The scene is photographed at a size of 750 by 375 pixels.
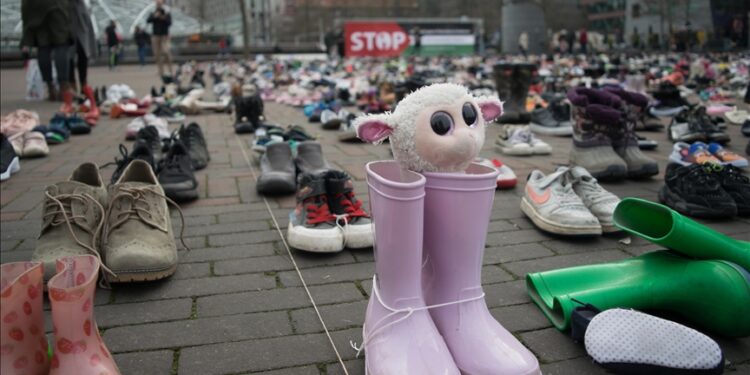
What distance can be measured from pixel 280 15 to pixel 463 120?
7811 centimetres

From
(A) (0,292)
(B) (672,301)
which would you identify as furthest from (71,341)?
(B) (672,301)

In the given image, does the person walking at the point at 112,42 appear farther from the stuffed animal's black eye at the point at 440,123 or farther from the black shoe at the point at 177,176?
the stuffed animal's black eye at the point at 440,123

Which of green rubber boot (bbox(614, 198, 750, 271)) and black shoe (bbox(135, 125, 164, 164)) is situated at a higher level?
black shoe (bbox(135, 125, 164, 164))

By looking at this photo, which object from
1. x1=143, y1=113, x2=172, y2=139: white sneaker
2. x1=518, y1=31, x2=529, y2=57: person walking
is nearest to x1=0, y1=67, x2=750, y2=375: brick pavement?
x1=143, y1=113, x2=172, y2=139: white sneaker

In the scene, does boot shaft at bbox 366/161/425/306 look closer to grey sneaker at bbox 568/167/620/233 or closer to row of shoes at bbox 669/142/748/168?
grey sneaker at bbox 568/167/620/233

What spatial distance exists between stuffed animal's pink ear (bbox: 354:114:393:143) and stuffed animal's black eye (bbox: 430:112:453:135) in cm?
13

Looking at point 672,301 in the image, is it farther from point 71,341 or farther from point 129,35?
point 129,35

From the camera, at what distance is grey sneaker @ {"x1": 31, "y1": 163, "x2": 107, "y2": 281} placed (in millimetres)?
2080

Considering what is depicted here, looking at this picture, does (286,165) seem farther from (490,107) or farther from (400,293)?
(400,293)

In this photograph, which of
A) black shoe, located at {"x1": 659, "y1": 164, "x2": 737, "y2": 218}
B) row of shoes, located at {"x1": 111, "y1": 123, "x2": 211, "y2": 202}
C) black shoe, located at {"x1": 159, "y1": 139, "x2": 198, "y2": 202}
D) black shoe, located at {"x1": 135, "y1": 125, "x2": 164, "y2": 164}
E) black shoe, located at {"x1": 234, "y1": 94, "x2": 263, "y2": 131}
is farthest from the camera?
black shoe, located at {"x1": 234, "y1": 94, "x2": 263, "y2": 131}

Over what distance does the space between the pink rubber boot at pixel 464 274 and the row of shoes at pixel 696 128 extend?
4139mm

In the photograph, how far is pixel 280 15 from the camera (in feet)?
247

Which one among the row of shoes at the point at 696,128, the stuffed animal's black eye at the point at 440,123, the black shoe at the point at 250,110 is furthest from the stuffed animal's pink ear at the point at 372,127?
the black shoe at the point at 250,110

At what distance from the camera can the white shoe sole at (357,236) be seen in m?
2.50
